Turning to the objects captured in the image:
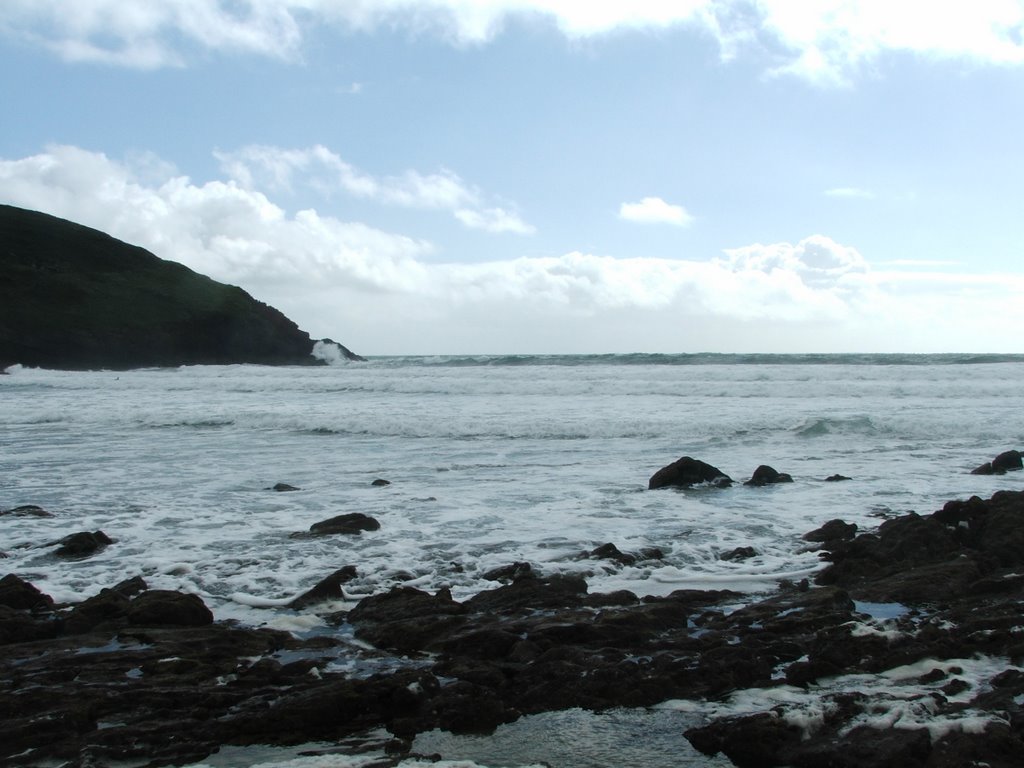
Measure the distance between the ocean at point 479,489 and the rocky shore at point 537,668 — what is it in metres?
0.25

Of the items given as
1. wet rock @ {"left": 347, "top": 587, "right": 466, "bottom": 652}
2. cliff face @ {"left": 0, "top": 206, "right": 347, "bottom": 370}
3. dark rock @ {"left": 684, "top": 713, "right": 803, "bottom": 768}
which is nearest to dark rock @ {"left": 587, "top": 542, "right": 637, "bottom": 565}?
→ wet rock @ {"left": 347, "top": 587, "right": 466, "bottom": 652}

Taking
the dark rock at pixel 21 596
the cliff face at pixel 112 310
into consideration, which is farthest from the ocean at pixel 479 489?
the cliff face at pixel 112 310

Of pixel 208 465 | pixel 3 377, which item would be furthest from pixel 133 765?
pixel 3 377

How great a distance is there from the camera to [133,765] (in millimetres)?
4102

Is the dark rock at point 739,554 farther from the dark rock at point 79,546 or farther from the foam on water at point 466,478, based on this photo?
the dark rock at point 79,546

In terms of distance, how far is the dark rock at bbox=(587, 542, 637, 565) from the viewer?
8211mm

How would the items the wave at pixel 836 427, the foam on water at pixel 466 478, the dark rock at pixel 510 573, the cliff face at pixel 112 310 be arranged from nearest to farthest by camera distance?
the dark rock at pixel 510 573
the foam on water at pixel 466 478
the wave at pixel 836 427
the cliff face at pixel 112 310

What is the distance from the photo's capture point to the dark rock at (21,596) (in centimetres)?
665

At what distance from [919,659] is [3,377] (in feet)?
176

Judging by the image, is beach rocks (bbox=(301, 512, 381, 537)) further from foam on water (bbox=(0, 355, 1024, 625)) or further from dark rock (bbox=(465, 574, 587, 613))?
dark rock (bbox=(465, 574, 587, 613))

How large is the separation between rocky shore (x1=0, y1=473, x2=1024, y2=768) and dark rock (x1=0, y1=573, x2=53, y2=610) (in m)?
0.01

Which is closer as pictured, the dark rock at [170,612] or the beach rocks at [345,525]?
the dark rock at [170,612]

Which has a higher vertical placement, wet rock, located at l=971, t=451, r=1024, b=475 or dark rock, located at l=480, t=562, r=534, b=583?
wet rock, located at l=971, t=451, r=1024, b=475

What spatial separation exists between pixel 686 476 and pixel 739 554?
3.97 m
